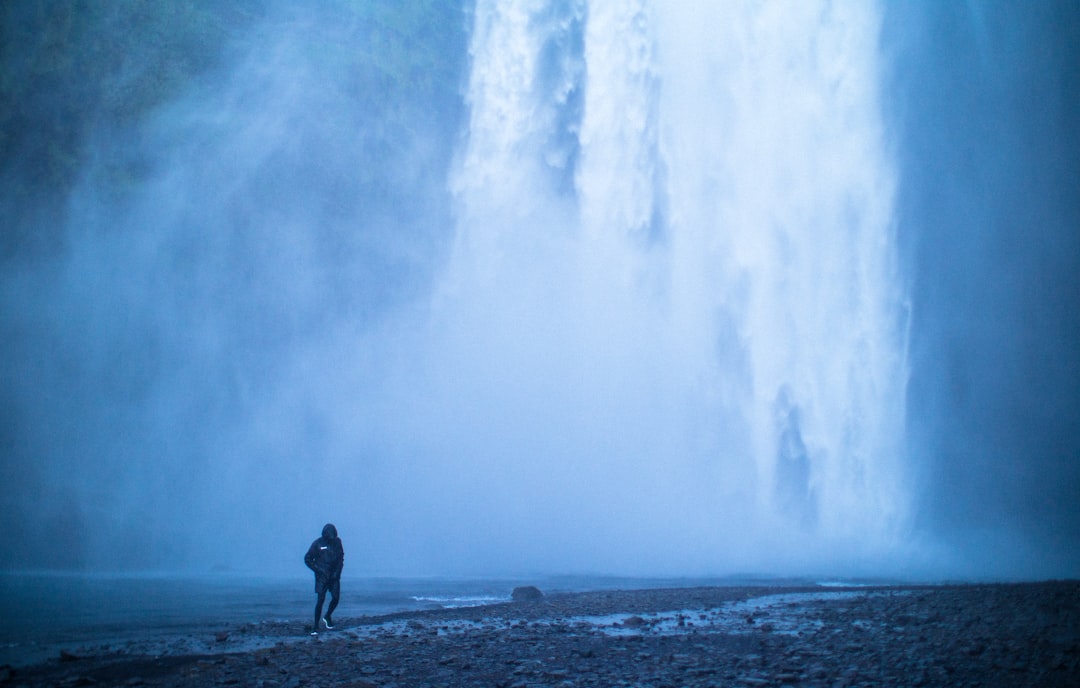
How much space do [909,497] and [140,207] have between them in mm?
36631

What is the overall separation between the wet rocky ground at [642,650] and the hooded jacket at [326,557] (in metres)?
0.76

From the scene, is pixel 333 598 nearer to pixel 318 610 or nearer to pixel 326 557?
pixel 318 610

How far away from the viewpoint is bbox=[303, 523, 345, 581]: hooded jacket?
388 inches

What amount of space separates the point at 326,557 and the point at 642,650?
182 inches

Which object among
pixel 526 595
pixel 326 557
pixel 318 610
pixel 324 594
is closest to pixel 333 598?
pixel 324 594

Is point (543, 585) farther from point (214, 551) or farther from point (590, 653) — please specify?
point (214, 551)

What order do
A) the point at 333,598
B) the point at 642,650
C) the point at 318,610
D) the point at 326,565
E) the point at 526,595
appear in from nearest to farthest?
the point at 642,650, the point at 318,610, the point at 326,565, the point at 333,598, the point at 526,595

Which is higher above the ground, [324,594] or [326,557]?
[326,557]

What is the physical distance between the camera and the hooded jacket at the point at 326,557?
32.4ft

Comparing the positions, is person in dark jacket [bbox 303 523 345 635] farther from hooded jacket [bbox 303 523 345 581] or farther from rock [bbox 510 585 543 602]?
rock [bbox 510 585 543 602]

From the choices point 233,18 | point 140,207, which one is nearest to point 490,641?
point 140,207

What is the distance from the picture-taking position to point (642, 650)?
304 inches

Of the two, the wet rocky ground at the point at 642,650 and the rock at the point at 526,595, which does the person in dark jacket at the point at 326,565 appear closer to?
the wet rocky ground at the point at 642,650

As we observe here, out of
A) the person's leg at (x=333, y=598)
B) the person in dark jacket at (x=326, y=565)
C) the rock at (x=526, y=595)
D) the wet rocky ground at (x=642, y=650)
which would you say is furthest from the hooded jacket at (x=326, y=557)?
the rock at (x=526, y=595)
